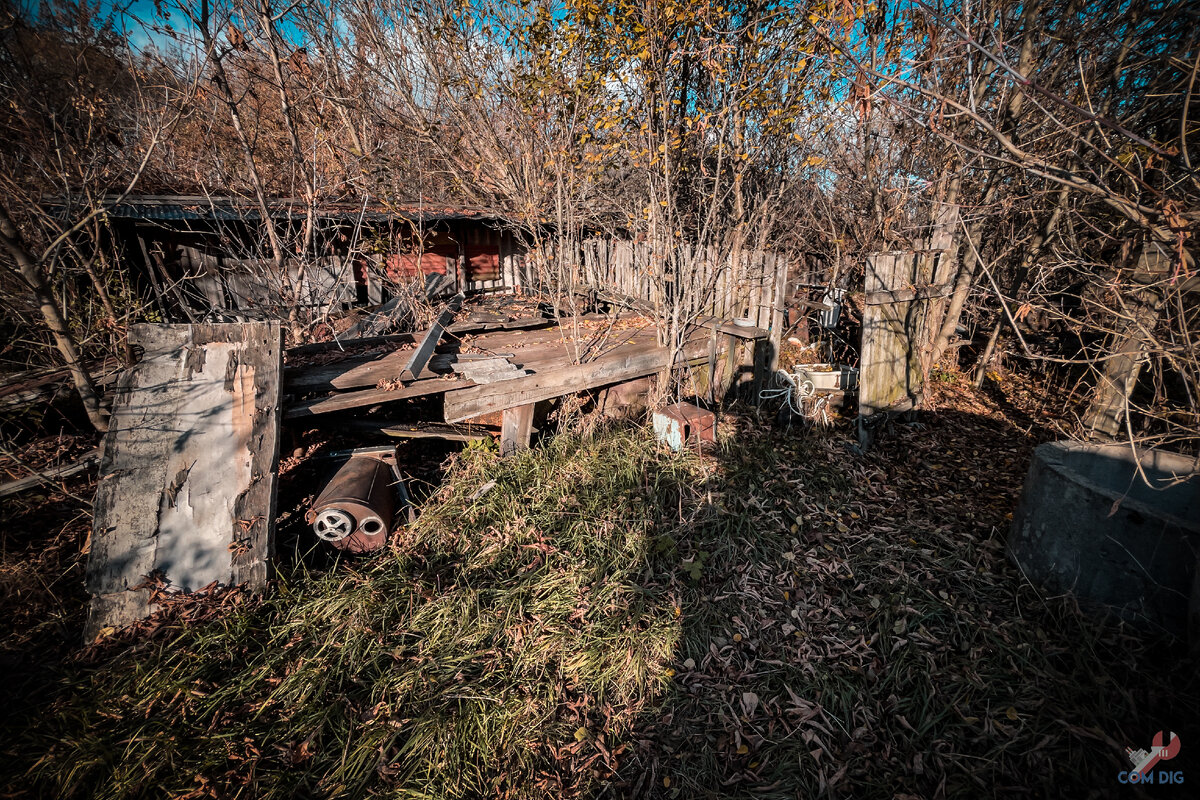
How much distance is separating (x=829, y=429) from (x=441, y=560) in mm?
4931

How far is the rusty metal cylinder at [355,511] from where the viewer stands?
3.89m

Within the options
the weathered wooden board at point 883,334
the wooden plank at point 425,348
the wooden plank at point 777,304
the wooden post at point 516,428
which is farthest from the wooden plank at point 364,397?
the weathered wooden board at point 883,334

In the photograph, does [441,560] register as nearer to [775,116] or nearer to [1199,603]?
[1199,603]

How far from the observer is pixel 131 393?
3828 millimetres

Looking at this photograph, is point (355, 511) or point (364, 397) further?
point (364, 397)

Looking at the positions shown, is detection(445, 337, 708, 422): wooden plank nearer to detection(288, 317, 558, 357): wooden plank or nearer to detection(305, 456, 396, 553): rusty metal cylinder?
detection(305, 456, 396, 553): rusty metal cylinder

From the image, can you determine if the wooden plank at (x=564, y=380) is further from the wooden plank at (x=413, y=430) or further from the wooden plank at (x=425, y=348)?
the wooden plank at (x=425, y=348)

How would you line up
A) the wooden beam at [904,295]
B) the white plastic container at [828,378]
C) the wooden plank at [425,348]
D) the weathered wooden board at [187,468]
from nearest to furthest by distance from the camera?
the weathered wooden board at [187,468] < the wooden plank at [425,348] < the wooden beam at [904,295] < the white plastic container at [828,378]

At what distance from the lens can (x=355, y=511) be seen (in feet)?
12.9

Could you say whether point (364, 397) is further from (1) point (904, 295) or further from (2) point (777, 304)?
(1) point (904, 295)

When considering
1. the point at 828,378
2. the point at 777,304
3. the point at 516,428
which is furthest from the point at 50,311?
the point at 828,378

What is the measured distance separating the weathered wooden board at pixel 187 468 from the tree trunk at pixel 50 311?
52cm

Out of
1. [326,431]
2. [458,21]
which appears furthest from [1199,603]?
[458,21]

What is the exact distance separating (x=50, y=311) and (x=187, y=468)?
70.3 inches
